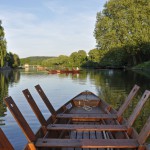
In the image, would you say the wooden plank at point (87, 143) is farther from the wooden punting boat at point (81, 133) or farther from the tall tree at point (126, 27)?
the tall tree at point (126, 27)

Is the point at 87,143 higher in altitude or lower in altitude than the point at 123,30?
lower

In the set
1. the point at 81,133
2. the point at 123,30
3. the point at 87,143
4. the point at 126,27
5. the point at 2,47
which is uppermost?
the point at 126,27

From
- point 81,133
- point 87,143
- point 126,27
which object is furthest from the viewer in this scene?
point 126,27

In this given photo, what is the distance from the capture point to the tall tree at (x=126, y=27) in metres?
69.5

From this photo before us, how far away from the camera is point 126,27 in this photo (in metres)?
70.5

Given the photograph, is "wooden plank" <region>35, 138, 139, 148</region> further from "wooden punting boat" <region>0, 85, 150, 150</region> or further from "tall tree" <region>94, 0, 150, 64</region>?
"tall tree" <region>94, 0, 150, 64</region>

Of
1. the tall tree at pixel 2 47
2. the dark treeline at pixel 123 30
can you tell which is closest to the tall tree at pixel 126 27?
the dark treeline at pixel 123 30

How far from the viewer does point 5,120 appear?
14586 millimetres

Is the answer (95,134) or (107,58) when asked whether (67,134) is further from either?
(107,58)

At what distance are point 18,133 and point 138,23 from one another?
61.9 metres

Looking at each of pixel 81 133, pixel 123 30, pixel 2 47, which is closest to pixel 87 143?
pixel 81 133

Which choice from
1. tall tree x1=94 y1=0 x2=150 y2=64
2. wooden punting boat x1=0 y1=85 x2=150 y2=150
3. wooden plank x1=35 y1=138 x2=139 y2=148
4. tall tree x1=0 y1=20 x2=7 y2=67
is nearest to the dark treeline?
tall tree x1=94 y1=0 x2=150 y2=64

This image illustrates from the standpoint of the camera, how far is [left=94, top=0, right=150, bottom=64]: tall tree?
228 feet

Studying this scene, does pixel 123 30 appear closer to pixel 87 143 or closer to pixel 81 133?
pixel 81 133
